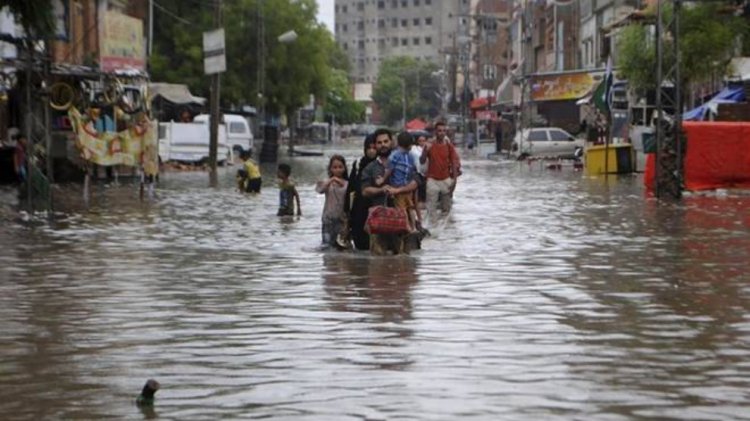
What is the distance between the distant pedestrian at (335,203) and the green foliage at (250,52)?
55.4m

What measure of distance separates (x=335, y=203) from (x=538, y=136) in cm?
4779

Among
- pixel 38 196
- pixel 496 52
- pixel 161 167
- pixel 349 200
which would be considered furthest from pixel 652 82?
pixel 496 52

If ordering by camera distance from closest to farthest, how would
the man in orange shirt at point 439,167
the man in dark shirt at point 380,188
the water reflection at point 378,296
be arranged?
the water reflection at point 378,296 → the man in dark shirt at point 380,188 → the man in orange shirt at point 439,167

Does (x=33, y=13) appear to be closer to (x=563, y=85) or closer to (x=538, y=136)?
(x=538, y=136)

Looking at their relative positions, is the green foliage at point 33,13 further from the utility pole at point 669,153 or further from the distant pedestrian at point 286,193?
the utility pole at point 669,153

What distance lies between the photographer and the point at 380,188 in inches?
693

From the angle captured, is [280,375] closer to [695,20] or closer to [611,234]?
[611,234]

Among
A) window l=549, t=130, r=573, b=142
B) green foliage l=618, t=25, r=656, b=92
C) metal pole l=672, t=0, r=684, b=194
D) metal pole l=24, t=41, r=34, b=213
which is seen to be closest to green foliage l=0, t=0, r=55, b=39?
metal pole l=24, t=41, r=34, b=213

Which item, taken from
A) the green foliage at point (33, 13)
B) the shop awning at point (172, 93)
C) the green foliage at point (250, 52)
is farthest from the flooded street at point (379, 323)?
the green foliage at point (250, 52)

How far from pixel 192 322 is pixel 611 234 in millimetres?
10408

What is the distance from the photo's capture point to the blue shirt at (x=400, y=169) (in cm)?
1844

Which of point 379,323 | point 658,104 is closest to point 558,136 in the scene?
point 658,104

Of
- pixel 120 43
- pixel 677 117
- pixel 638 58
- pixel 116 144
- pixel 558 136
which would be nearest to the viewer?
pixel 677 117

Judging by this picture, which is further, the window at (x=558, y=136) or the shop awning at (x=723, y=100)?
the window at (x=558, y=136)
